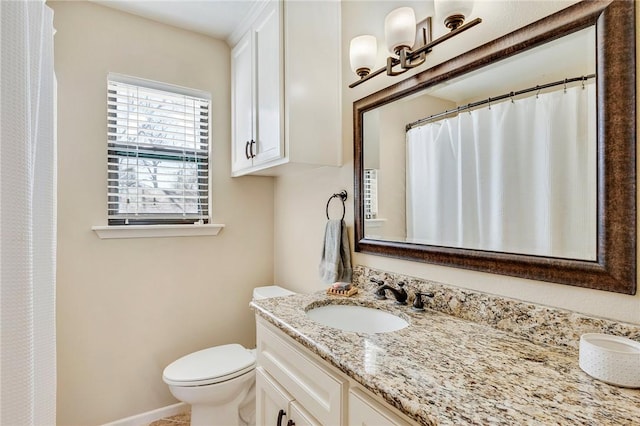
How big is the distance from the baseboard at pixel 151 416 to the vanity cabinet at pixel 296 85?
159 centimetres

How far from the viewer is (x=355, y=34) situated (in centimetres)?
158

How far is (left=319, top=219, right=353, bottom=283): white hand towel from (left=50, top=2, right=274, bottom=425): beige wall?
2.84 feet

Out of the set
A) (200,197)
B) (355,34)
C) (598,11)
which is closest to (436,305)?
(598,11)

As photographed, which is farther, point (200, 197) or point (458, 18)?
point (200, 197)

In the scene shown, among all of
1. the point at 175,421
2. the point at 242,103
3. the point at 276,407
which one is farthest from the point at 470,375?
the point at 175,421

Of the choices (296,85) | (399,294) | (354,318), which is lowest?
(354,318)

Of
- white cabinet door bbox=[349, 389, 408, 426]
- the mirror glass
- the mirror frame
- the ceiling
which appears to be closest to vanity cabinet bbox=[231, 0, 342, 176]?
the ceiling

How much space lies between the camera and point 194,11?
189cm

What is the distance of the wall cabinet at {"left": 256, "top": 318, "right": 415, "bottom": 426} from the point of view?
77cm

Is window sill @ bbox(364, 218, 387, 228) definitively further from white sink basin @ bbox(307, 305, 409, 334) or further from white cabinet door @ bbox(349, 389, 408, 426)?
white cabinet door @ bbox(349, 389, 408, 426)

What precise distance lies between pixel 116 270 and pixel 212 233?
22.7 inches

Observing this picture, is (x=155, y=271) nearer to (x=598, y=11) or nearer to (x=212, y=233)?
(x=212, y=233)

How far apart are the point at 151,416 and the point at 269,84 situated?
2063 millimetres

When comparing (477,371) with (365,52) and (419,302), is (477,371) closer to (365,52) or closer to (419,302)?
(419,302)
